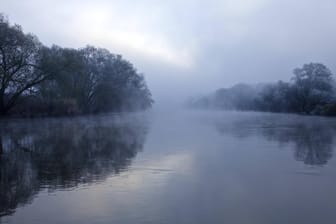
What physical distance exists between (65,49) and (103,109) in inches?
1158

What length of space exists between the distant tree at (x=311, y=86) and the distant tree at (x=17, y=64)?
51058 mm

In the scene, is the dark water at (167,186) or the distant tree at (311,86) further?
the distant tree at (311,86)

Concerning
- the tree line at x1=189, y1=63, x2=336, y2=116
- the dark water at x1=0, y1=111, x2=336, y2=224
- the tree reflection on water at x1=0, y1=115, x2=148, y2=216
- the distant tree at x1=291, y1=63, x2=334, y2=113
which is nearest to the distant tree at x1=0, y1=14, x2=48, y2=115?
the tree reflection on water at x1=0, y1=115, x2=148, y2=216

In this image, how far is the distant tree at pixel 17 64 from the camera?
5147 centimetres

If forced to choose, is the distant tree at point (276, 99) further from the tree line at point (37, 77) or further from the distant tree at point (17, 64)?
the distant tree at point (17, 64)

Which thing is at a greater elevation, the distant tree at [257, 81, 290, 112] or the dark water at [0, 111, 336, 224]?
the distant tree at [257, 81, 290, 112]

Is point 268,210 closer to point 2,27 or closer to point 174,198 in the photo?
point 174,198

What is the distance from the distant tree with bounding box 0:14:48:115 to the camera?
51.5m

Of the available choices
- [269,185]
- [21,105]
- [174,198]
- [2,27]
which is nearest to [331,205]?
[269,185]

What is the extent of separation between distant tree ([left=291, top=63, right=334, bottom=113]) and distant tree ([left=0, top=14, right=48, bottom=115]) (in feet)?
168

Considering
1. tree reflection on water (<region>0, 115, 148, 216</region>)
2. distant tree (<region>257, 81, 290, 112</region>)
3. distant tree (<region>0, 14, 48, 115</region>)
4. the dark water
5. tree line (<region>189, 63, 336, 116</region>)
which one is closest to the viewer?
the dark water

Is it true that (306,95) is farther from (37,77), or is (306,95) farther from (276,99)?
(37,77)

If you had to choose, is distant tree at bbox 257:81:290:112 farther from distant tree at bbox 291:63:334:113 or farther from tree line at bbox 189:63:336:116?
distant tree at bbox 291:63:334:113

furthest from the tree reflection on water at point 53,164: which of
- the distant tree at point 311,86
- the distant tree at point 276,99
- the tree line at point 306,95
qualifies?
the distant tree at point 276,99
